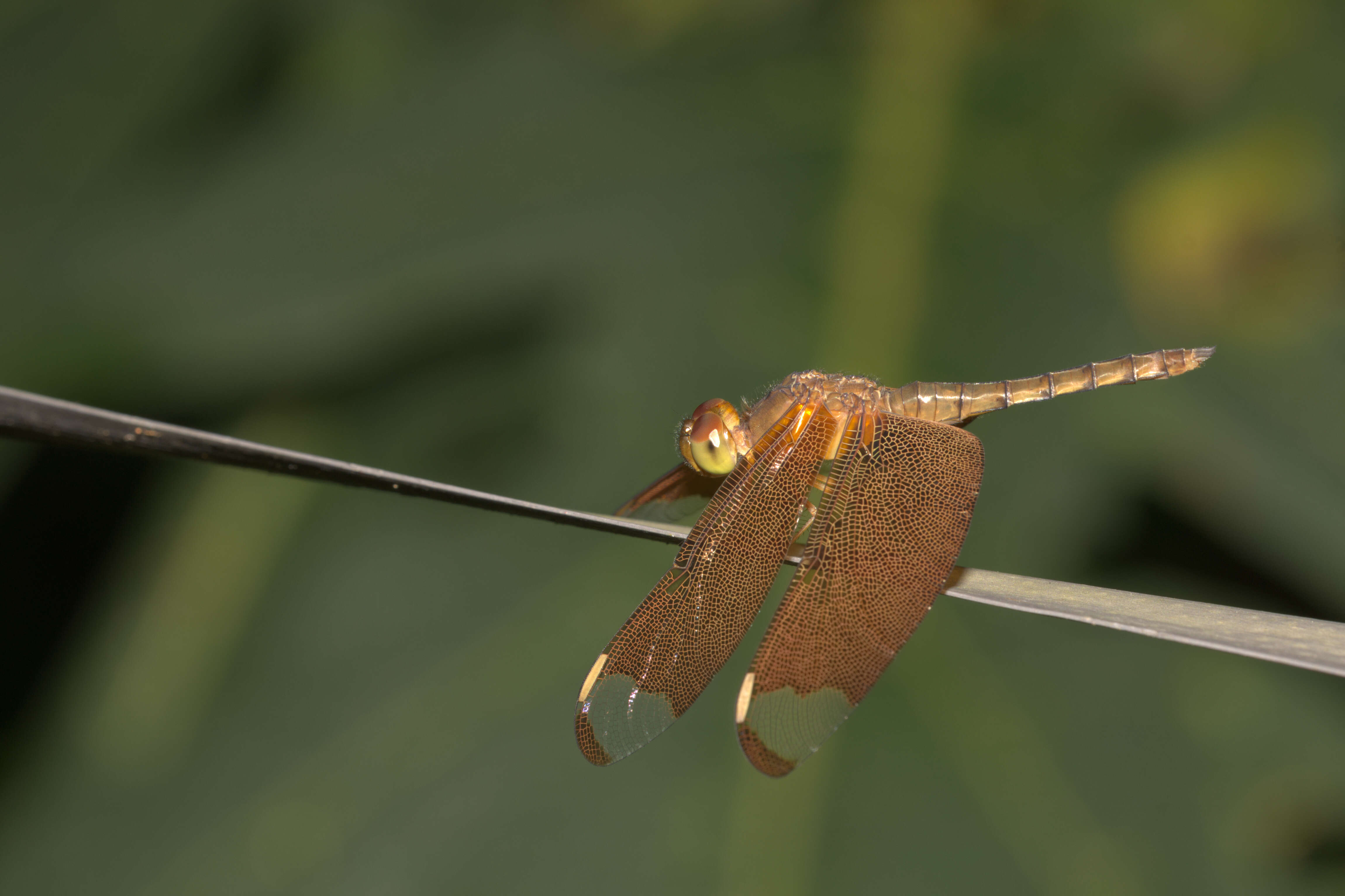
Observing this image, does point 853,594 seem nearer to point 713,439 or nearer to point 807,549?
point 807,549

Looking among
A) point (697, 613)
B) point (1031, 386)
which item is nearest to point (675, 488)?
point (697, 613)

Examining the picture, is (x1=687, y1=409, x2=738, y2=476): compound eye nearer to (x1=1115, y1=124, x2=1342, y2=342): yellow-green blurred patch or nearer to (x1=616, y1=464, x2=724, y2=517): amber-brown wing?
(x1=616, y1=464, x2=724, y2=517): amber-brown wing

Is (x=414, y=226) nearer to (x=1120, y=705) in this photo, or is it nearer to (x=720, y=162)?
(x=720, y=162)

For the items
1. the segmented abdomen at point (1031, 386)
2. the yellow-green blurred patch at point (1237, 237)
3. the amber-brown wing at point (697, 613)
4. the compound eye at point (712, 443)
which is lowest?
the amber-brown wing at point (697, 613)

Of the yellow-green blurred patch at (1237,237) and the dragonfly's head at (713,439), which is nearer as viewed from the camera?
the dragonfly's head at (713,439)

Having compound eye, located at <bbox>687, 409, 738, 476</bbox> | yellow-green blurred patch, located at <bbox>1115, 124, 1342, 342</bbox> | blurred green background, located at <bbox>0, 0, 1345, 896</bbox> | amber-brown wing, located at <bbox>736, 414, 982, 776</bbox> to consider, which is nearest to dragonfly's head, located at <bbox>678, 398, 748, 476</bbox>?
compound eye, located at <bbox>687, 409, 738, 476</bbox>

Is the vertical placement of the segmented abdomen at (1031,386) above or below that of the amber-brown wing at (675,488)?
above

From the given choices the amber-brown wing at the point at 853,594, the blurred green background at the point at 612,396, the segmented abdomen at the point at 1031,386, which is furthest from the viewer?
the segmented abdomen at the point at 1031,386

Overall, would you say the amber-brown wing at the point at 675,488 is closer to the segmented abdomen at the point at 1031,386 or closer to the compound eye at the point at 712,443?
the compound eye at the point at 712,443

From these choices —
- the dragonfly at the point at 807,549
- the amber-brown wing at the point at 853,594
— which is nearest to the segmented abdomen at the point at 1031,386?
the dragonfly at the point at 807,549
